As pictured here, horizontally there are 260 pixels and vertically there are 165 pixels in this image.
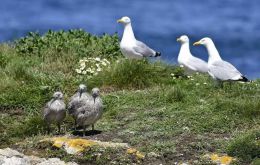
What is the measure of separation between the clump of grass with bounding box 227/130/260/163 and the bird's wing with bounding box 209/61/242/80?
2846mm

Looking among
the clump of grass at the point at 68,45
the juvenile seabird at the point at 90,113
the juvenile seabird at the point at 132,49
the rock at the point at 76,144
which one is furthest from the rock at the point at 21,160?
the juvenile seabird at the point at 132,49

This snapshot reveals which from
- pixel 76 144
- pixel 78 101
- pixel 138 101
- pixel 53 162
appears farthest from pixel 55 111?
pixel 138 101

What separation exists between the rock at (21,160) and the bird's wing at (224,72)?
4103mm

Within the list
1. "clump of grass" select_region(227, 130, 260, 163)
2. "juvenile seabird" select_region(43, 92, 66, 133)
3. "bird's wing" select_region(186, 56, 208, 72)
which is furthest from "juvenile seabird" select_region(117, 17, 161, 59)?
"clump of grass" select_region(227, 130, 260, 163)

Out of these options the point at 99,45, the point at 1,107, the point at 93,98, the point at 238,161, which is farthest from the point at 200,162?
the point at 99,45

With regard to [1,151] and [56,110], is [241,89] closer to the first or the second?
[56,110]

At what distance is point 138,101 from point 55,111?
1776 millimetres

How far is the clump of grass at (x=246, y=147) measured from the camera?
11404 millimetres

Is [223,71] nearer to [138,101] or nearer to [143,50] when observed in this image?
[138,101]

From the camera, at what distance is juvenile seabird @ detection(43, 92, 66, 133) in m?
12.5

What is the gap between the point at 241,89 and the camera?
47.3 feet

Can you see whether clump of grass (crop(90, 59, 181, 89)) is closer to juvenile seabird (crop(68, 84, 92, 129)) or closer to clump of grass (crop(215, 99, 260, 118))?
clump of grass (crop(215, 99, 260, 118))

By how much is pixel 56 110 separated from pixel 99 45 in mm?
5139

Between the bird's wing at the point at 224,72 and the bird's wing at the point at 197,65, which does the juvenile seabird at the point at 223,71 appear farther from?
the bird's wing at the point at 197,65
